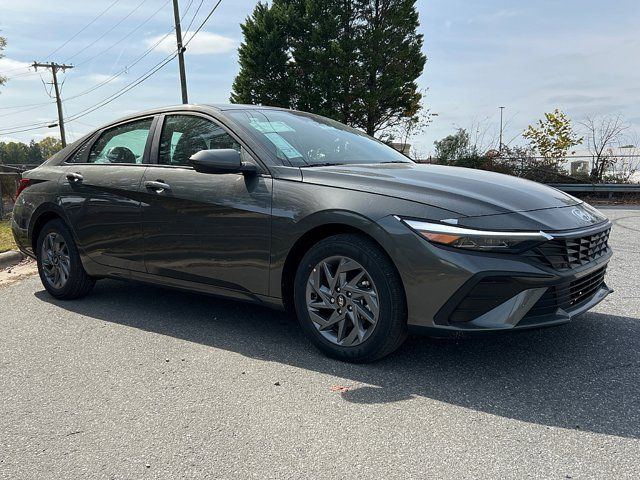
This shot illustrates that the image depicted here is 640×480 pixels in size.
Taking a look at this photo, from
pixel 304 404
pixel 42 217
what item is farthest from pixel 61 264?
pixel 304 404

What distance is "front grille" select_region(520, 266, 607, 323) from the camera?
9.45ft

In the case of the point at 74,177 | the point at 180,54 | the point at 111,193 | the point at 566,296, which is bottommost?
the point at 566,296

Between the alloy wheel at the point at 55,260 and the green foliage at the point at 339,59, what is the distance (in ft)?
74.2

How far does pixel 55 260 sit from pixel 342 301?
3.06m

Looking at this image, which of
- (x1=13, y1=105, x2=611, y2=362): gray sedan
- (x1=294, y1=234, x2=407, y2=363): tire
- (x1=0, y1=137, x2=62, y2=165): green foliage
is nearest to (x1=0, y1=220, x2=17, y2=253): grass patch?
(x1=13, y1=105, x2=611, y2=362): gray sedan

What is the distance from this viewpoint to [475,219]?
287cm

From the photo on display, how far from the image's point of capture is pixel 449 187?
124 inches

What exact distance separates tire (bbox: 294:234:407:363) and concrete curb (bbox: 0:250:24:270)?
5.04m

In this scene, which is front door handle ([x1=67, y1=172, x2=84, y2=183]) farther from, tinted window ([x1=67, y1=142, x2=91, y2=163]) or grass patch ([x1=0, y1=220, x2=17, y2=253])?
grass patch ([x1=0, y1=220, x2=17, y2=253])

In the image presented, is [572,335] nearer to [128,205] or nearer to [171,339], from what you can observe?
[171,339]

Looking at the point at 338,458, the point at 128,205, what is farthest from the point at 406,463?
the point at 128,205

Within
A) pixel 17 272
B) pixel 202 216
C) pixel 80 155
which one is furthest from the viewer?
pixel 17 272

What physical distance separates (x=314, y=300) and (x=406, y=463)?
4.17ft

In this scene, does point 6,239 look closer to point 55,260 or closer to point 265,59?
point 55,260
